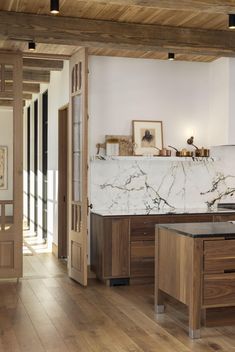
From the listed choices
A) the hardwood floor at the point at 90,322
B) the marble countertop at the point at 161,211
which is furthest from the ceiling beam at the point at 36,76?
the hardwood floor at the point at 90,322

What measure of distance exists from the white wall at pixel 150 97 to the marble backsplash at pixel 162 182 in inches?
11.1

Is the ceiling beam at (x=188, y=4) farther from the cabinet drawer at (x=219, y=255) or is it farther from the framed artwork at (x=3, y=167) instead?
the framed artwork at (x=3, y=167)

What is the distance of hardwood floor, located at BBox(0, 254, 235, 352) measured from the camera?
13.2 feet

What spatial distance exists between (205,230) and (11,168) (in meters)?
2.76

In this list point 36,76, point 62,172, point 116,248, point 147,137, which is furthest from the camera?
point 36,76

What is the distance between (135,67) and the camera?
21.9ft

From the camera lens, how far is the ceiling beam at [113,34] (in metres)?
4.98

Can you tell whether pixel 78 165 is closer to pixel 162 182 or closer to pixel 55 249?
pixel 162 182

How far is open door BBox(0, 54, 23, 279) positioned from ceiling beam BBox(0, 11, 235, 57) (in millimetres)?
1189

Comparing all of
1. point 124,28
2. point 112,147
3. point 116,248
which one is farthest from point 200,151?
point 124,28

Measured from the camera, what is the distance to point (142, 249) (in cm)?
607

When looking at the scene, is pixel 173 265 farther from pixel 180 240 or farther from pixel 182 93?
pixel 182 93

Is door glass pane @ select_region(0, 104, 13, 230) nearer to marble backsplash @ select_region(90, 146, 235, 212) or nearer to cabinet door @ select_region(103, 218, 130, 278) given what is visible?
marble backsplash @ select_region(90, 146, 235, 212)

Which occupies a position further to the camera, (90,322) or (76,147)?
(76,147)
